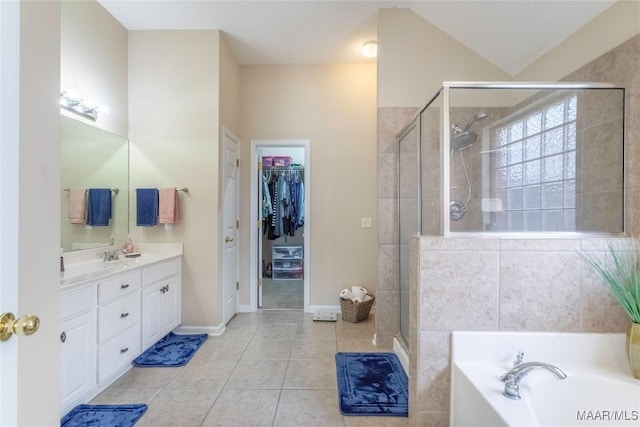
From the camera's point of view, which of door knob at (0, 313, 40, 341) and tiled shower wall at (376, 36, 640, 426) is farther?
tiled shower wall at (376, 36, 640, 426)

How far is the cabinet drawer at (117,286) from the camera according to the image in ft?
6.69

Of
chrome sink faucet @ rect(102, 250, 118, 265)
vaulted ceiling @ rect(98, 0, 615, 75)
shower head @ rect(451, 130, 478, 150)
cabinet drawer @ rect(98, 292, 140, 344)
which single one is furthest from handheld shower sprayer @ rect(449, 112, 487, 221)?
chrome sink faucet @ rect(102, 250, 118, 265)

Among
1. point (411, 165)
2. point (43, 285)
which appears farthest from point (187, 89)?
point (43, 285)

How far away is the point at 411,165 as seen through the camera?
2.51 meters

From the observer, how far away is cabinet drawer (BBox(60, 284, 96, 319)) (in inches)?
68.7

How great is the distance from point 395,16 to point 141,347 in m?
3.57

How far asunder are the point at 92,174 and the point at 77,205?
314mm

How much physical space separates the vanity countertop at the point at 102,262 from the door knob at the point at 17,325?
49.3 inches

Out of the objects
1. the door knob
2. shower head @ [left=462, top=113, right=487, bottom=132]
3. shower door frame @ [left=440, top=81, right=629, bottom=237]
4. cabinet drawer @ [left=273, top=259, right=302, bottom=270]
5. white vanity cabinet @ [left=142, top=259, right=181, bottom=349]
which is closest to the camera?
the door knob

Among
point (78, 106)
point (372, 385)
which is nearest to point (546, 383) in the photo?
point (372, 385)

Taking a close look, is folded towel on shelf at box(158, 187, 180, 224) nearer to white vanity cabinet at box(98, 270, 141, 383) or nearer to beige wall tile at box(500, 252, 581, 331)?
white vanity cabinet at box(98, 270, 141, 383)

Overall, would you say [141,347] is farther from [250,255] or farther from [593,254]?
[593,254]

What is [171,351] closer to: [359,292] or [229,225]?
[229,225]

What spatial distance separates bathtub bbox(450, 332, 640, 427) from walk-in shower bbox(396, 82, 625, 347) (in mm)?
412
